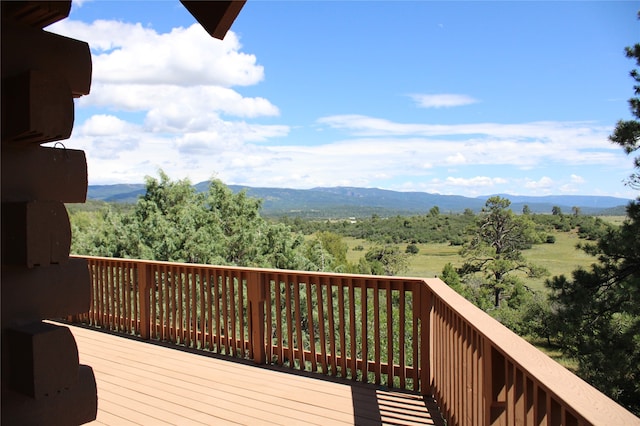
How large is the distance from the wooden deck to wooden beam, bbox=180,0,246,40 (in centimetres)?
261

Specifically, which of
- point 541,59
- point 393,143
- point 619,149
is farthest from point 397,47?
point 619,149

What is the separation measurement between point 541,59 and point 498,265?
36.8 m

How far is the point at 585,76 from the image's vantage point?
46.4 meters

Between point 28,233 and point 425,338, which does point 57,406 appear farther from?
point 425,338

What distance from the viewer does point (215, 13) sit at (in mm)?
1565

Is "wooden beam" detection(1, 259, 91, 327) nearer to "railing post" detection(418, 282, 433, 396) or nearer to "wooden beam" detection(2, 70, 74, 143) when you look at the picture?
"wooden beam" detection(2, 70, 74, 143)

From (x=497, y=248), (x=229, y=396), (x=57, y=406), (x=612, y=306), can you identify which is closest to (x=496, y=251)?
(x=497, y=248)

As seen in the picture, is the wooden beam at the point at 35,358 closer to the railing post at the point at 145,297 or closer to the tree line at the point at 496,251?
the railing post at the point at 145,297

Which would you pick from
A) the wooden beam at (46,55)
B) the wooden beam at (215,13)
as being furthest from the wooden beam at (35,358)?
the wooden beam at (215,13)

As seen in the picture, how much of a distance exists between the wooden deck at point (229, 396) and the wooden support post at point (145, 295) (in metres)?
0.69

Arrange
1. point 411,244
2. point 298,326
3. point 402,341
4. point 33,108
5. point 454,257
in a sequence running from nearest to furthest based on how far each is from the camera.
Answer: point 33,108 → point 402,341 → point 298,326 → point 454,257 → point 411,244

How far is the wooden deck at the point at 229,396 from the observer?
10.8ft

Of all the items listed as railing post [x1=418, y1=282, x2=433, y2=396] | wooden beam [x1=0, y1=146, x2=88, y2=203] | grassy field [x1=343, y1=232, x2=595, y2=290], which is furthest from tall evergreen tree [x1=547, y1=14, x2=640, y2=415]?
grassy field [x1=343, y1=232, x2=595, y2=290]

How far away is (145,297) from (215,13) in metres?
4.54
